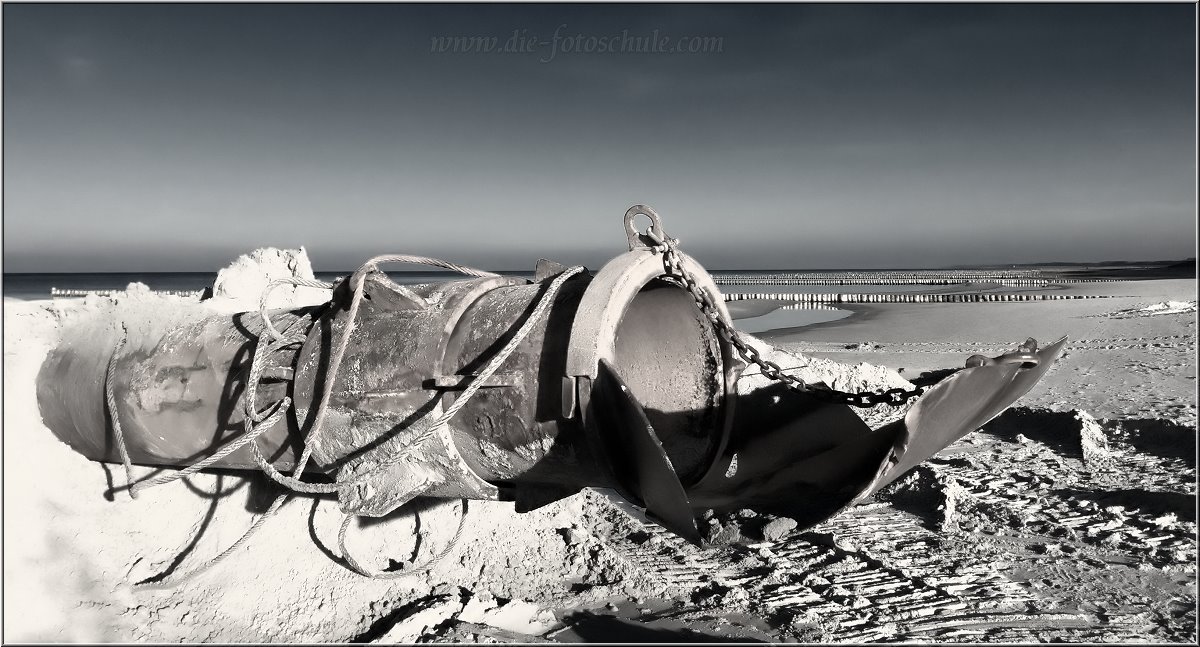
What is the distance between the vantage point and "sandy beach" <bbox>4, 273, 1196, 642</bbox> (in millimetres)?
3301

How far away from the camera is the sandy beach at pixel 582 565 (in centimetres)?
330

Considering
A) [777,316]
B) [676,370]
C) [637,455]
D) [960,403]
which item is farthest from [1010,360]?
[777,316]

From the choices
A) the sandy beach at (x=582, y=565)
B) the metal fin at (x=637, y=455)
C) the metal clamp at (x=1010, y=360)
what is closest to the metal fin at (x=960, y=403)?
the metal clamp at (x=1010, y=360)

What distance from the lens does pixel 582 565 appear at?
4199mm

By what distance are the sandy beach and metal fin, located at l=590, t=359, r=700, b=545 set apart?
1362mm

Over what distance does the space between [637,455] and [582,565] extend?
2076mm

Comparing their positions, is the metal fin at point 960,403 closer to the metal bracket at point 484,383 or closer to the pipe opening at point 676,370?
the pipe opening at point 676,370

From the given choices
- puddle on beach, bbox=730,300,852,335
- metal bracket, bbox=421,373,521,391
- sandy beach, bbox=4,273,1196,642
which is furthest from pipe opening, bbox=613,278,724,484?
puddle on beach, bbox=730,300,852,335

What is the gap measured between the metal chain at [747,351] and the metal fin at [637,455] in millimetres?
663

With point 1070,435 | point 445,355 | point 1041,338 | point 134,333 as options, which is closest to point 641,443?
point 445,355

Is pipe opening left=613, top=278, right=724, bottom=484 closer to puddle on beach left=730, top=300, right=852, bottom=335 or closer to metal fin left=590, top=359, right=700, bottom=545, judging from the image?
metal fin left=590, top=359, right=700, bottom=545

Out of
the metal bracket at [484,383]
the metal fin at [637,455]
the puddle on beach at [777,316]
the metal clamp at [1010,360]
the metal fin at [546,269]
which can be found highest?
the metal fin at [546,269]

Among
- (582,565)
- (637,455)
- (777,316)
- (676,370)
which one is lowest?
(582,565)

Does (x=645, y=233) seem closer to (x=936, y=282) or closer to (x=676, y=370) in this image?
(x=676, y=370)
